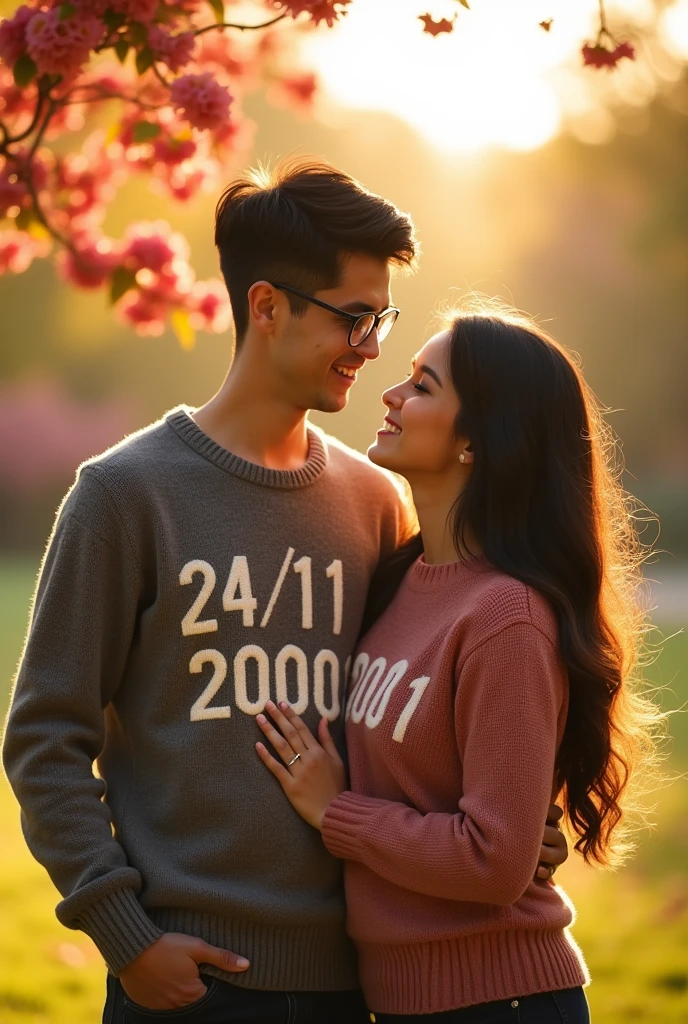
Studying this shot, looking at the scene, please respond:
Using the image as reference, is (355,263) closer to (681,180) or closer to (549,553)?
(549,553)

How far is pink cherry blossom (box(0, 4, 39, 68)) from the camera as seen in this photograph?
2566 mm

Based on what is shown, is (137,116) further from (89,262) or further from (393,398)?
(393,398)

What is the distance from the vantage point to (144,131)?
2816 millimetres

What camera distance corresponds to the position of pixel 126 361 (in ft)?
81.0

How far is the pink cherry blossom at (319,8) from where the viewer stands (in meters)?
2.37

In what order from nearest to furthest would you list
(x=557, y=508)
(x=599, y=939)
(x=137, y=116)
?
(x=557, y=508)
(x=137, y=116)
(x=599, y=939)

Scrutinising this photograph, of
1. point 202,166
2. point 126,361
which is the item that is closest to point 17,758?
point 202,166

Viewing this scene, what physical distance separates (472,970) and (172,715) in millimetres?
732

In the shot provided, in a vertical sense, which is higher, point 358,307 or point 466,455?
point 358,307

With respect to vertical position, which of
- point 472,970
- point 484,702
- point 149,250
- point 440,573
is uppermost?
point 149,250

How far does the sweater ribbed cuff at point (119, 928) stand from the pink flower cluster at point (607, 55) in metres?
1.98

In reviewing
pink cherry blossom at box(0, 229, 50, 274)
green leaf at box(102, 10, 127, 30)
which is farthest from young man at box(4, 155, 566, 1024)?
pink cherry blossom at box(0, 229, 50, 274)

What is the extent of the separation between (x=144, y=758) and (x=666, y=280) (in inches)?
750

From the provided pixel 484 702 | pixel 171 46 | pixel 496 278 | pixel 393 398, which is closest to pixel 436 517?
pixel 393 398
